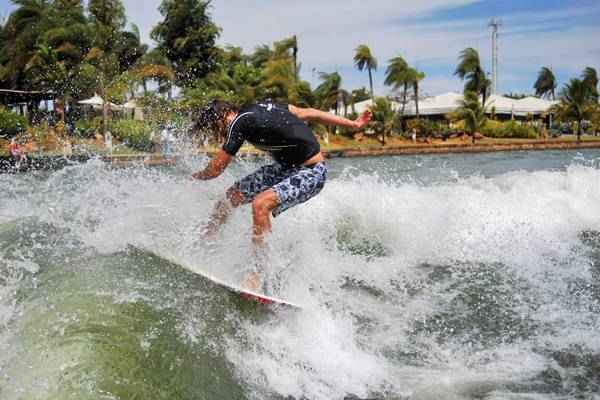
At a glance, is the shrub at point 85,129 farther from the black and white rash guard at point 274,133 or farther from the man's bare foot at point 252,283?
the man's bare foot at point 252,283

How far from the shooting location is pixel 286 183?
528 centimetres

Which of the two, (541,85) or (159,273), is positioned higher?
(541,85)

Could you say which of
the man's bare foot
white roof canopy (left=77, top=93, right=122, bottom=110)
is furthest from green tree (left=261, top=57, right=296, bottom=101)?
the man's bare foot

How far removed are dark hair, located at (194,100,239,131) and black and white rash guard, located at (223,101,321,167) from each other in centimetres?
14

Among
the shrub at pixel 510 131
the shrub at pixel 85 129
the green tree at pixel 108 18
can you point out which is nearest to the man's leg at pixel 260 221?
the shrub at pixel 85 129

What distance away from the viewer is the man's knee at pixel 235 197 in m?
5.71

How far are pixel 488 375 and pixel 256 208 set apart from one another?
210cm

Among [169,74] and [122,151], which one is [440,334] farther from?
[169,74]

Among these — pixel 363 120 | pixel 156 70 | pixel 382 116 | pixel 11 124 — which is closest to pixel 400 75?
pixel 382 116

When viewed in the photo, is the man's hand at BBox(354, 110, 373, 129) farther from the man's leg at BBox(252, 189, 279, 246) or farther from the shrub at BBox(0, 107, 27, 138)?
the shrub at BBox(0, 107, 27, 138)

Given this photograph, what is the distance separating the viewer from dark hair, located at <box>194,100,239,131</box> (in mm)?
5262

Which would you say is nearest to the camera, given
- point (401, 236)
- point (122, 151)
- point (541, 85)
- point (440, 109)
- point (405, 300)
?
point (405, 300)

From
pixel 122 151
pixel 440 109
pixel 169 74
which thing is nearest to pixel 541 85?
pixel 440 109

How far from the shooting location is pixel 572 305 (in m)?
5.31
